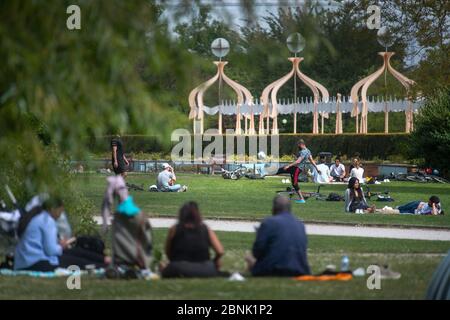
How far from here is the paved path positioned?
2430 cm

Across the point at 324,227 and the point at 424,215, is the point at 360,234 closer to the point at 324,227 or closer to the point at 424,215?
the point at 324,227

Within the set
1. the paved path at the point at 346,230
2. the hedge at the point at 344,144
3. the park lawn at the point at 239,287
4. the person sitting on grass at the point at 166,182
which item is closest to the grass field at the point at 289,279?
the park lawn at the point at 239,287

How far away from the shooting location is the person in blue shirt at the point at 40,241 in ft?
54.4

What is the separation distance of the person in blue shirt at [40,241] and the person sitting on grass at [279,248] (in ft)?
8.27

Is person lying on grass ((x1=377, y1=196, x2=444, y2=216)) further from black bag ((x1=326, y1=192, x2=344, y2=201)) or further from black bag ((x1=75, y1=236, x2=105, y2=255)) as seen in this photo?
black bag ((x1=75, y1=236, x2=105, y2=255))

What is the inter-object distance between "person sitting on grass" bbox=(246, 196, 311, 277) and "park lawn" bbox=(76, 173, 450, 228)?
172 inches

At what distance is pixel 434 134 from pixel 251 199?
37.9ft

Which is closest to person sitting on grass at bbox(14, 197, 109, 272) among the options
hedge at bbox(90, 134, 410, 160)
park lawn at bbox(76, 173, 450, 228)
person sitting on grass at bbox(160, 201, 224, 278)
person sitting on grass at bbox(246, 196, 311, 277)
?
person sitting on grass at bbox(160, 201, 224, 278)

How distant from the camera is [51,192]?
13.9m

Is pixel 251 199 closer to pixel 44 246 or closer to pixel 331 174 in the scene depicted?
pixel 331 174

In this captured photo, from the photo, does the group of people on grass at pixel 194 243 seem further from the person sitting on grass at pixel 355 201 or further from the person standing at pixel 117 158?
the person standing at pixel 117 158

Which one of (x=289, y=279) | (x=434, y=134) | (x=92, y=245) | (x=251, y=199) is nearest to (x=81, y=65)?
(x=289, y=279)
